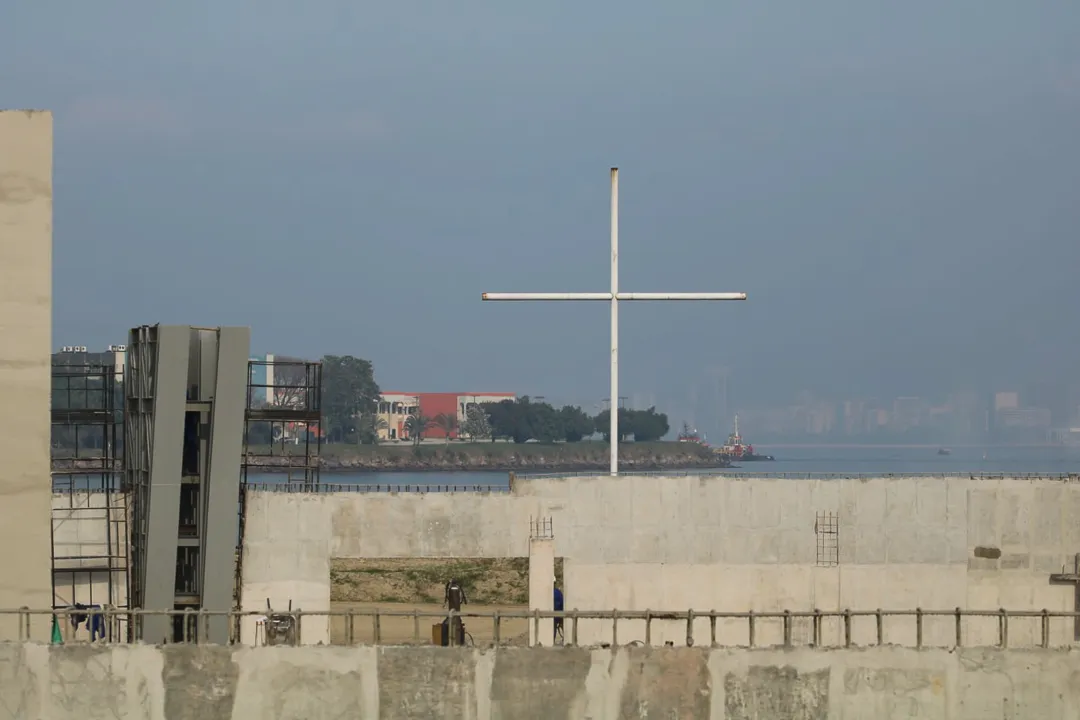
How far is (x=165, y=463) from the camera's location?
33.7 meters

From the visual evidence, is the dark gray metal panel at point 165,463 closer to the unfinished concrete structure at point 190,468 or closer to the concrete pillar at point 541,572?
the unfinished concrete structure at point 190,468

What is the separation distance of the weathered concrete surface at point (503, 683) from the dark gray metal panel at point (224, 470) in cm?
545

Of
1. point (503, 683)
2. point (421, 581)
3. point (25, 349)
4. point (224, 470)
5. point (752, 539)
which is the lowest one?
point (421, 581)

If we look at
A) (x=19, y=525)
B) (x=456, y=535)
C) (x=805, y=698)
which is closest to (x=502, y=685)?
(x=805, y=698)

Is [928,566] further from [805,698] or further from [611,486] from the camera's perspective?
[805,698]

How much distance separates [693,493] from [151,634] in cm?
1547

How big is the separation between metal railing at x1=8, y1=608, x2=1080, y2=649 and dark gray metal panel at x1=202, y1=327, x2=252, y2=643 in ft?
3.15

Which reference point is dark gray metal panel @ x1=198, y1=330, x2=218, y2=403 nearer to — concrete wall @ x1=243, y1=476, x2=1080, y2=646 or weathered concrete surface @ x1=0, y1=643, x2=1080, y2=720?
weathered concrete surface @ x1=0, y1=643, x2=1080, y2=720

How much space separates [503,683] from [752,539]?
15.5 m

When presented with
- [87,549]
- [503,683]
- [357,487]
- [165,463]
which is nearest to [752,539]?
[357,487]

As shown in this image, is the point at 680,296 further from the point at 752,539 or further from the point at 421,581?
the point at 421,581

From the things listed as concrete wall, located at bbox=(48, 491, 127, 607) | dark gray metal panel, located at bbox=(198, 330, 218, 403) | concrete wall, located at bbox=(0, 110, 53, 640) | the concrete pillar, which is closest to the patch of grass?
the concrete pillar

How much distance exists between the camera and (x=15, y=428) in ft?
101

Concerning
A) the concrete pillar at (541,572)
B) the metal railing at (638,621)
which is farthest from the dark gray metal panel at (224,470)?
the concrete pillar at (541,572)
